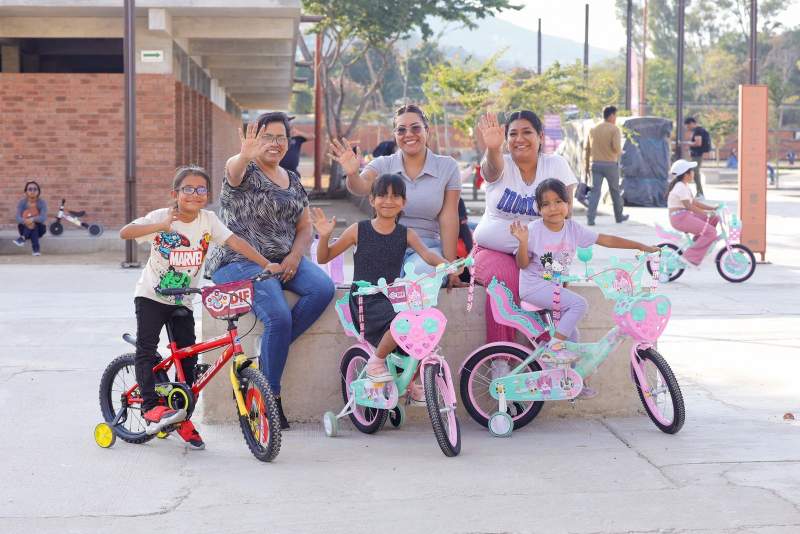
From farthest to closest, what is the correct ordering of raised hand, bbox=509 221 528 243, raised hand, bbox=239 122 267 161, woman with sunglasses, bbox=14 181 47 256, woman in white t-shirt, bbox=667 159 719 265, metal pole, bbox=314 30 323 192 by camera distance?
metal pole, bbox=314 30 323 192
woman with sunglasses, bbox=14 181 47 256
woman in white t-shirt, bbox=667 159 719 265
raised hand, bbox=509 221 528 243
raised hand, bbox=239 122 267 161

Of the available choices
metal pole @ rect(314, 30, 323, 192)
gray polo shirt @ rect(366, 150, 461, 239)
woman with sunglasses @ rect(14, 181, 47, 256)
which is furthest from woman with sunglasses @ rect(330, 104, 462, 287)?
metal pole @ rect(314, 30, 323, 192)

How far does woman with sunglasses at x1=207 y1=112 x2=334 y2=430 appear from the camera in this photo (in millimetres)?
6816

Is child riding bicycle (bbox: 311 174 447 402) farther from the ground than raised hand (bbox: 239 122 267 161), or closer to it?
closer to it

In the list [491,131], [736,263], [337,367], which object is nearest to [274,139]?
[491,131]

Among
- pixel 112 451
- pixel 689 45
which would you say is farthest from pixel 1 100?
pixel 689 45

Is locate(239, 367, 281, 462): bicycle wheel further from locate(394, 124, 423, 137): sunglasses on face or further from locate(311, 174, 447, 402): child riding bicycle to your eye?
locate(394, 124, 423, 137): sunglasses on face

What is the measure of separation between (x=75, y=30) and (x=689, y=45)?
9199cm

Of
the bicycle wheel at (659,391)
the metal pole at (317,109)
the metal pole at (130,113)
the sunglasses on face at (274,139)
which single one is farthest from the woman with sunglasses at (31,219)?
the metal pole at (317,109)

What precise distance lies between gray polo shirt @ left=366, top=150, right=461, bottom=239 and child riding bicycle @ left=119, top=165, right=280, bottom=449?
1.01 m

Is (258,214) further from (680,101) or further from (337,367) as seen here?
(680,101)

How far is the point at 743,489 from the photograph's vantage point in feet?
18.7

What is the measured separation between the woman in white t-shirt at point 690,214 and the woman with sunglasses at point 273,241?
760 centimetres

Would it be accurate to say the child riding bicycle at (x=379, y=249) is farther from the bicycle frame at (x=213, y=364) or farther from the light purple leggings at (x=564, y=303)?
the bicycle frame at (x=213, y=364)

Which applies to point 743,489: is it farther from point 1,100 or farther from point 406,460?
point 1,100
